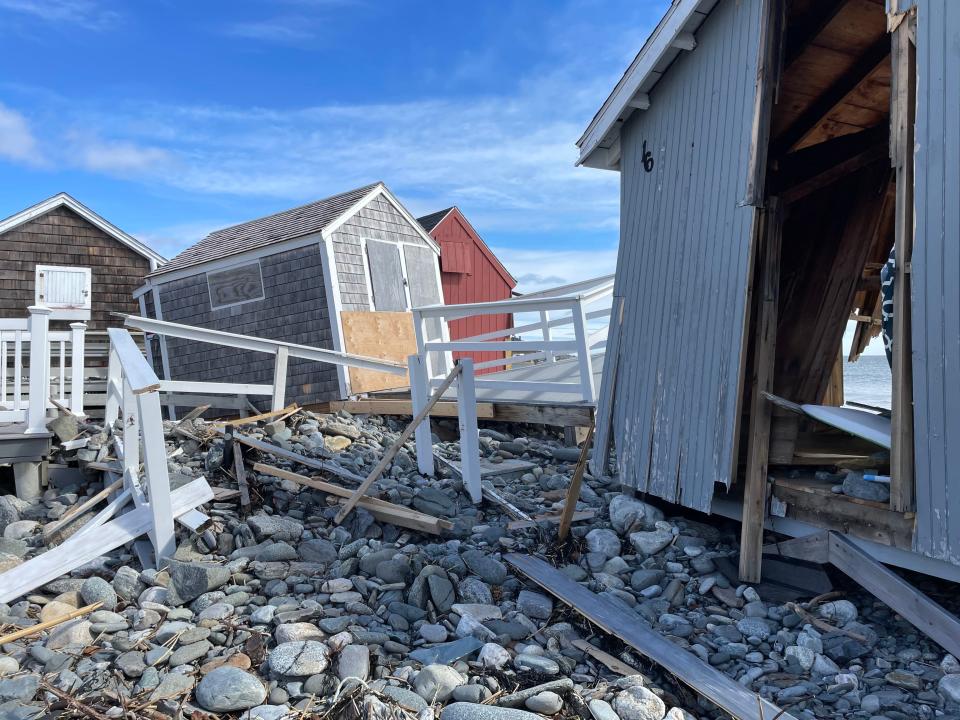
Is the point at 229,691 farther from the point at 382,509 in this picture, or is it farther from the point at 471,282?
the point at 471,282

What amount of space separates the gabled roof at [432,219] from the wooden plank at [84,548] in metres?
12.4

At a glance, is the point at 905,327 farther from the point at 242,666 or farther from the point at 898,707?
the point at 242,666

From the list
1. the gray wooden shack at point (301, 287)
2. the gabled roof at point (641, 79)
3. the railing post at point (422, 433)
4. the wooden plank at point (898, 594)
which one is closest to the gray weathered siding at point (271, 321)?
the gray wooden shack at point (301, 287)

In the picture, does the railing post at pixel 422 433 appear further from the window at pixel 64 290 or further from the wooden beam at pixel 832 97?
the window at pixel 64 290

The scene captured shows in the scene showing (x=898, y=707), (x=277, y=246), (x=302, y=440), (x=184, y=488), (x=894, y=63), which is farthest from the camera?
(x=277, y=246)

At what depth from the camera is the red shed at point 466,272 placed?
54.1ft

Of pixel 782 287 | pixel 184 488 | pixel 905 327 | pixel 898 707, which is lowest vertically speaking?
pixel 898 707

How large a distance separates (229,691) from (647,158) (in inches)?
208

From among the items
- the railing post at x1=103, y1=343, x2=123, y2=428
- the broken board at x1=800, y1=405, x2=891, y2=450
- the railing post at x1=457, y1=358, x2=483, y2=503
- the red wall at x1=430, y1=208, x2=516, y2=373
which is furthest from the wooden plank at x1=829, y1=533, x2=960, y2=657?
the red wall at x1=430, y1=208, x2=516, y2=373

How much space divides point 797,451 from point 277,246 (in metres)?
9.81

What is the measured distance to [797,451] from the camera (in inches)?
214

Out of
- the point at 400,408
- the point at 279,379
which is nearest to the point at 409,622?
the point at 279,379

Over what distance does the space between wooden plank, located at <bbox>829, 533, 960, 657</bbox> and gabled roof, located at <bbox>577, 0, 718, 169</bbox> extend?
12.4 feet

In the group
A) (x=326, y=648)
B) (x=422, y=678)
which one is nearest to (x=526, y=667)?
(x=422, y=678)
